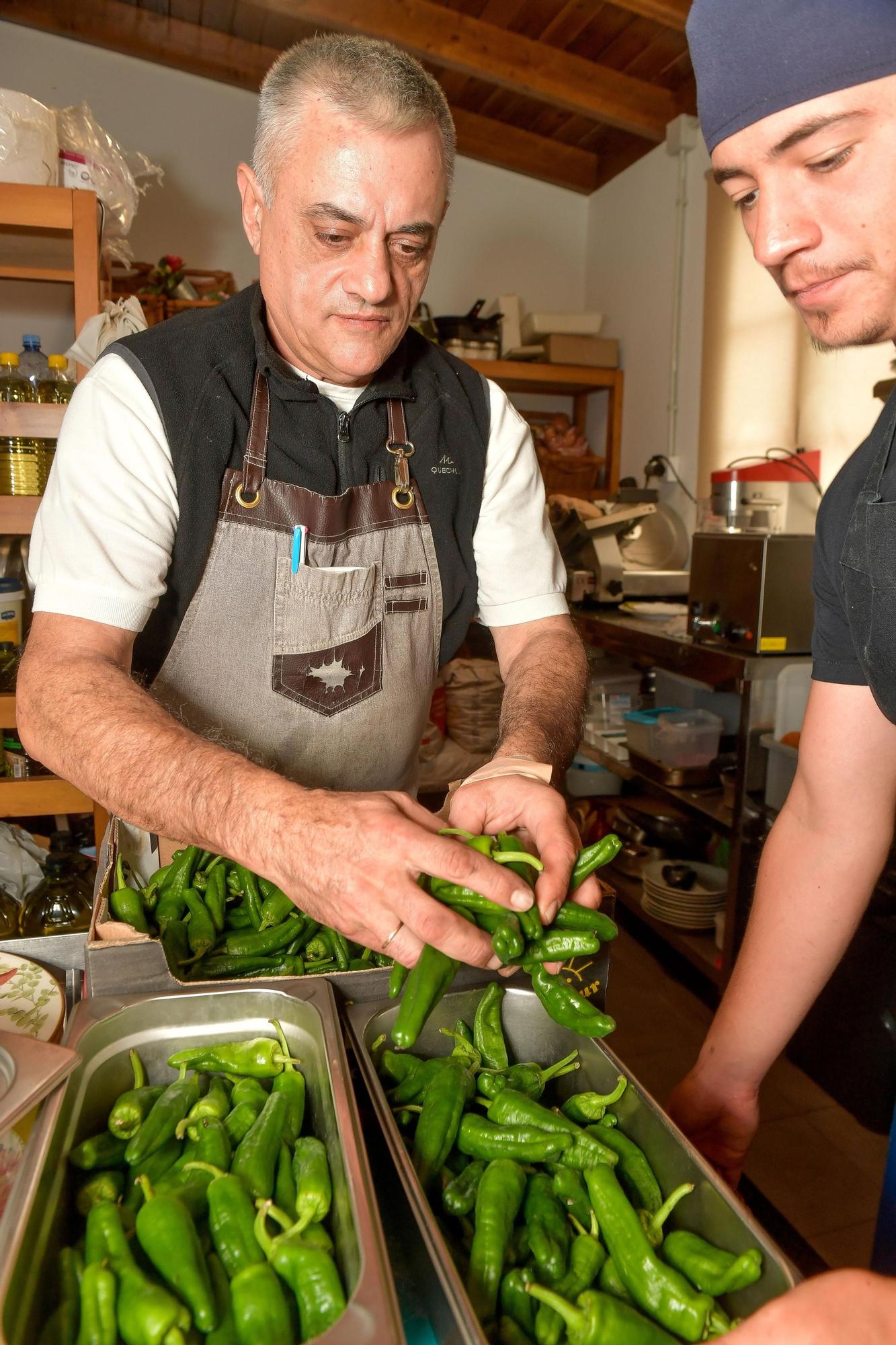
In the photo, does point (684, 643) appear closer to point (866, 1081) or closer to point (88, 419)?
point (866, 1081)

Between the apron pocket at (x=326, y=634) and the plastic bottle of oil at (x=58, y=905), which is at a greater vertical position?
the apron pocket at (x=326, y=634)

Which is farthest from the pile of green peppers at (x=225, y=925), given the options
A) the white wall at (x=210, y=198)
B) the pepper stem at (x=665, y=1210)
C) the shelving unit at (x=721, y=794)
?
the white wall at (x=210, y=198)

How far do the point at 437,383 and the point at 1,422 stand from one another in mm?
1451

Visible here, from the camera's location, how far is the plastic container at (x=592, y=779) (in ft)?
14.0

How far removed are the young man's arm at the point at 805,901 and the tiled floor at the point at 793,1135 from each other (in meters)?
0.79

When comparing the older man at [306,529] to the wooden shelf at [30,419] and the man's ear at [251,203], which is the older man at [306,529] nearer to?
the man's ear at [251,203]

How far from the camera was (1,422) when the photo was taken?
101 inches

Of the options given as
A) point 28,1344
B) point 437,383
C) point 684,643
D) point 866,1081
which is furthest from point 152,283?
point 28,1344

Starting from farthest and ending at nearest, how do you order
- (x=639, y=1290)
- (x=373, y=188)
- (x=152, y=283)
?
(x=152, y=283)
(x=373, y=188)
(x=639, y=1290)

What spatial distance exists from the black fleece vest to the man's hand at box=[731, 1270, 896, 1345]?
3.92 ft

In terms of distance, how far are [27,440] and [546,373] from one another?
3.23 metres

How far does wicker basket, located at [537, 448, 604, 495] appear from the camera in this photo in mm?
5316

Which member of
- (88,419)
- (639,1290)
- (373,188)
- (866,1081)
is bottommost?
(866,1081)

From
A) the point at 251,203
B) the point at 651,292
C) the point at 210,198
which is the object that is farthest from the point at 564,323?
the point at 251,203
